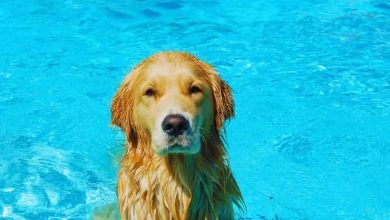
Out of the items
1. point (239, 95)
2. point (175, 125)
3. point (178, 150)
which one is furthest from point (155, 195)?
point (239, 95)

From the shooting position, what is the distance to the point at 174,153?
472 centimetres

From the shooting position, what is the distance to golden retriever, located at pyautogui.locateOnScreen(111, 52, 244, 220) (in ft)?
14.8

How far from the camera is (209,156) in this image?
16.0 feet

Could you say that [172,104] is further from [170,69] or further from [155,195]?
[155,195]

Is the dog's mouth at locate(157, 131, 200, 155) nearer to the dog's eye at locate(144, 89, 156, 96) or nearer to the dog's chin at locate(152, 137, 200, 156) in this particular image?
the dog's chin at locate(152, 137, 200, 156)

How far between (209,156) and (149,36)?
571cm

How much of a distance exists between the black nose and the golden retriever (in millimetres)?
211

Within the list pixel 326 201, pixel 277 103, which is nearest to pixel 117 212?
pixel 326 201

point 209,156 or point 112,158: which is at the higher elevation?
point 209,156

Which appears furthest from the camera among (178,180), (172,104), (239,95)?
(239,95)

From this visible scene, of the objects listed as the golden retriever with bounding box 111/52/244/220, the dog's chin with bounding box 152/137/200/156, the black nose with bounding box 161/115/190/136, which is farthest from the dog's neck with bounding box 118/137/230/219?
the black nose with bounding box 161/115/190/136

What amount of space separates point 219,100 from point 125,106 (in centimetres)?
74

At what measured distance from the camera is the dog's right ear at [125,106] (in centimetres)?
486

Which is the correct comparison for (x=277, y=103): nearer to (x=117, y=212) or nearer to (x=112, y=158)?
(x=112, y=158)
